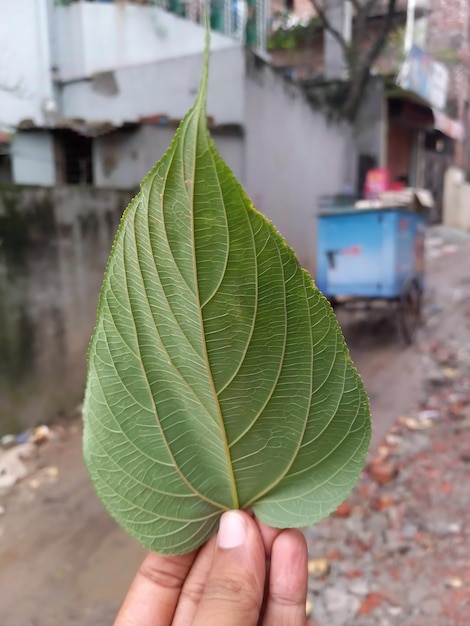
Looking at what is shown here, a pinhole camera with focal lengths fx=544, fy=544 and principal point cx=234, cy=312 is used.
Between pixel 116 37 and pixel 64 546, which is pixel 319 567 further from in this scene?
pixel 116 37

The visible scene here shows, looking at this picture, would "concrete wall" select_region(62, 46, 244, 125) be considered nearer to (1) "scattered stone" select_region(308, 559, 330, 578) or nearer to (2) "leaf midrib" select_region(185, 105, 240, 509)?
(1) "scattered stone" select_region(308, 559, 330, 578)

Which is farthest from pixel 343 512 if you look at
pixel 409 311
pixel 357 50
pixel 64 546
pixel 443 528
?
pixel 357 50

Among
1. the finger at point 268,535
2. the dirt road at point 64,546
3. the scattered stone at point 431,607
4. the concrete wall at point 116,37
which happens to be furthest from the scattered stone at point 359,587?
the concrete wall at point 116,37

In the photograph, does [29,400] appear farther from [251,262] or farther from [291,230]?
[291,230]

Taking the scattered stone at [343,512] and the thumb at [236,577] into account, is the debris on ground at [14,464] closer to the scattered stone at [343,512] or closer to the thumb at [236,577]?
the scattered stone at [343,512]

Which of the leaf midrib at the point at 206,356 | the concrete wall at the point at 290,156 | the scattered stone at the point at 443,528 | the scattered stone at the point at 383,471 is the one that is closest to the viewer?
the leaf midrib at the point at 206,356

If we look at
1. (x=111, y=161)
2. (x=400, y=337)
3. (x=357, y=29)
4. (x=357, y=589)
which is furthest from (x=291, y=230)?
(x=357, y=589)
